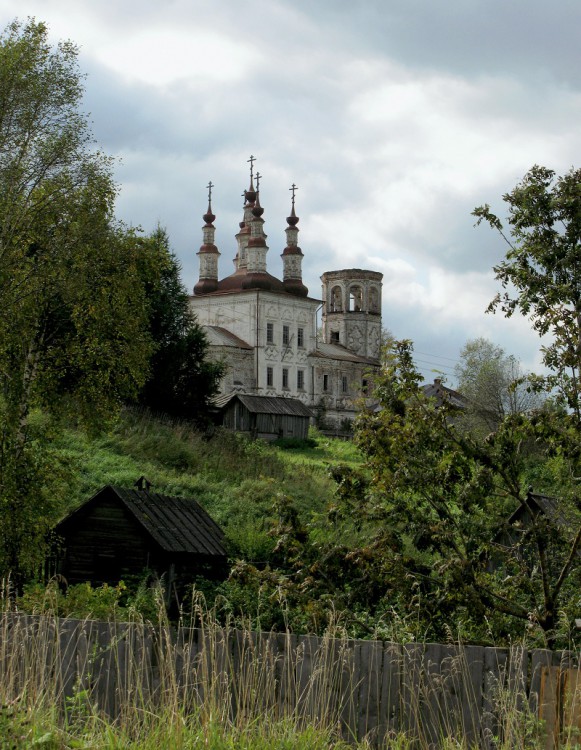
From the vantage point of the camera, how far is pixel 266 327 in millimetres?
69188

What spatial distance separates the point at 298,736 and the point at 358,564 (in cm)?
400

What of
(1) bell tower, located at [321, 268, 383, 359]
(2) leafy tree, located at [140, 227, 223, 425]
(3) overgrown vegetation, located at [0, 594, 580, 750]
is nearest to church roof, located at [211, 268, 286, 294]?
(1) bell tower, located at [321, 268, 383, 359]

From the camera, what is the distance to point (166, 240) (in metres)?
43.3

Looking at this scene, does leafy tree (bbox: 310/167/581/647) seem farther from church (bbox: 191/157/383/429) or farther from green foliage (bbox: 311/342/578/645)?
church (bbox: 191/157/383/429)

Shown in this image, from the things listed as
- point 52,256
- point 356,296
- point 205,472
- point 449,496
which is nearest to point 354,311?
point 356,296

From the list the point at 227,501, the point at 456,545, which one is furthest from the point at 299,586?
the point at 227,501

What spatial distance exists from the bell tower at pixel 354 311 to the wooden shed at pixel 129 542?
60.9 metres

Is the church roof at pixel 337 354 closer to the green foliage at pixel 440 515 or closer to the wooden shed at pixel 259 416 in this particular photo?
the wooden shed at pixel 259 416

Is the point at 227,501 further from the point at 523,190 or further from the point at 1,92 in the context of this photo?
the point at 523,190

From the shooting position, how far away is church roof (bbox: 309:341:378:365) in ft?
241

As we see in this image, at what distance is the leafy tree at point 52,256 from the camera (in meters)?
19.7

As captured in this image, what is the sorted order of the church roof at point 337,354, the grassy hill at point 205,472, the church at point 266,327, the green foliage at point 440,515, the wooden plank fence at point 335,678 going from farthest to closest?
the church roof at point 337,354
the church at point 266,327
the grassy hill at point 205,472
the green foliage at point 440,515
the wooden plank fence at point 335,678

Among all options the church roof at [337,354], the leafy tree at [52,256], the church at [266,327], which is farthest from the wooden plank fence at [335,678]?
the church roof at [337,354]

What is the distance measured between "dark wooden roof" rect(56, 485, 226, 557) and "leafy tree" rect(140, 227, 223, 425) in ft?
60.7
